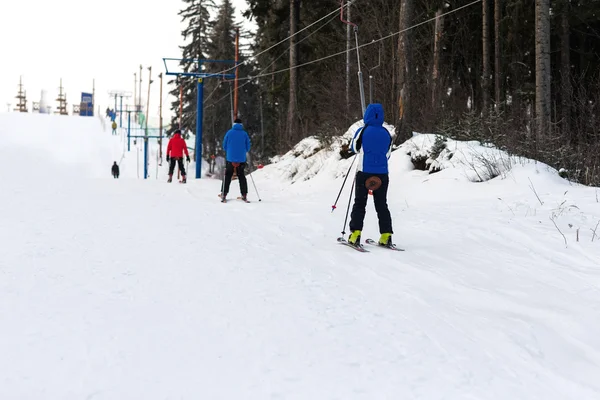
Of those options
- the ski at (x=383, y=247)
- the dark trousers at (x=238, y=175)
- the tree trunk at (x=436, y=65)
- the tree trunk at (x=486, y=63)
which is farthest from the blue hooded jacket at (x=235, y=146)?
the tree trunk at (x=486, y=63)

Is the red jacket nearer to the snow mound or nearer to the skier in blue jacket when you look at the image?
the snow mound

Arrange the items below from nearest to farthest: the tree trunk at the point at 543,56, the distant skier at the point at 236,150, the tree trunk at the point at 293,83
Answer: the distant skier at the point at 236,150 < the tree trunk at the point at 543,56 < the tree trunk at the point at 293,83

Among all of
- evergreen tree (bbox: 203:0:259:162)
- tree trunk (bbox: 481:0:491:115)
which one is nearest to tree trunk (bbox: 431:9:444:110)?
tree trunk (bbox: 481:0:491:115)

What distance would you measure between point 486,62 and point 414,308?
1892 centimetres

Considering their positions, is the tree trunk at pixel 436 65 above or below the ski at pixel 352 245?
above

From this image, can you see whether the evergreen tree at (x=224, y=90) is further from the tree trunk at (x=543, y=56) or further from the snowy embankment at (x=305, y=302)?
the snowy embankment at (x=305, y=302)

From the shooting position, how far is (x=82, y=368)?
2.97 m

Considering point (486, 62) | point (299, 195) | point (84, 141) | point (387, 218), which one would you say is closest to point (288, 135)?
point (486, 62)

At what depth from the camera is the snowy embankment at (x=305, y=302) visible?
2947 mm

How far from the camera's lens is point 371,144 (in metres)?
6.77

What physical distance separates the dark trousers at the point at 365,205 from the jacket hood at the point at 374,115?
2.22 feet

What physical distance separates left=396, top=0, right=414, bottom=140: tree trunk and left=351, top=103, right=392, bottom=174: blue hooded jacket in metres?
7.28

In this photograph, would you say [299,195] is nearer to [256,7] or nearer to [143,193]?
[143,193]

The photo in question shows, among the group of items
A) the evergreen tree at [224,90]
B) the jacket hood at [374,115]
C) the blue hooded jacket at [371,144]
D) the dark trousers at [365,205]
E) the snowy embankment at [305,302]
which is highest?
the evergreen tree at [224,90]
